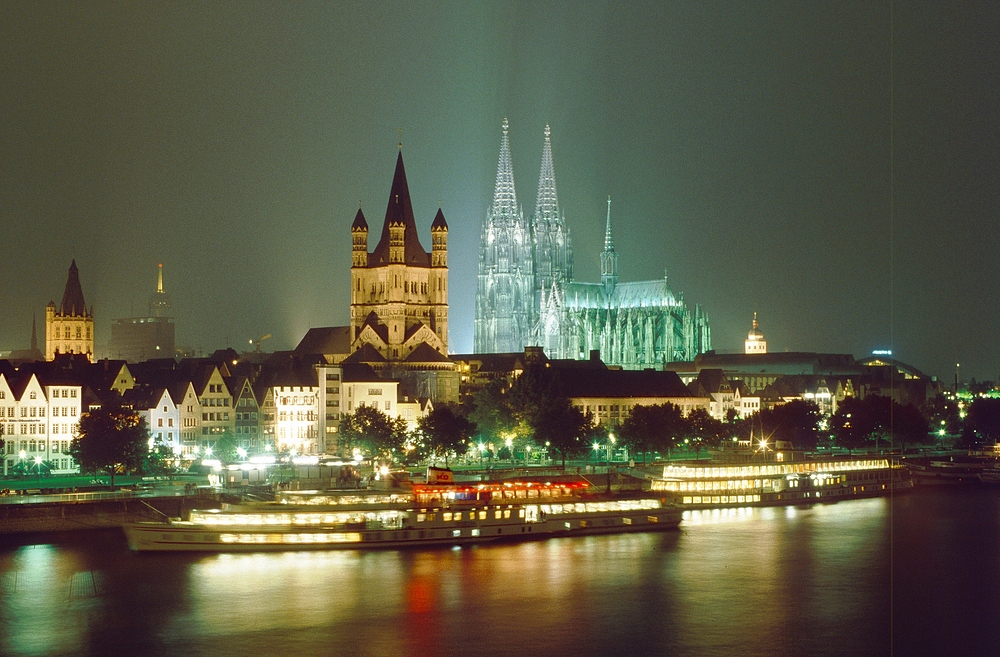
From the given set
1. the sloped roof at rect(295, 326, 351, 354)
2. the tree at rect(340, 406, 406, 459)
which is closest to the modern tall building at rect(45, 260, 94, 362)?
the sloped roof at rect(295, 326, 351, 354)

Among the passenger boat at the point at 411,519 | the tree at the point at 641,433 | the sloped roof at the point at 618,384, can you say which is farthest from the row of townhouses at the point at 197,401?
the passenger boat at the point at 411,519

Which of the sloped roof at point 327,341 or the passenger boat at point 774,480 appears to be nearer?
the passenger boat at point 774,480

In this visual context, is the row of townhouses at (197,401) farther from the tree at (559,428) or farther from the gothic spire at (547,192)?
the gothic spire at (547,192)

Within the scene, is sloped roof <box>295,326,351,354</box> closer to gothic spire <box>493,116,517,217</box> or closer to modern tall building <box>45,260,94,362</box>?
modern tall building <box>45,260,94,362</box>

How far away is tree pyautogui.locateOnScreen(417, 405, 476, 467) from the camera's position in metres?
94.4

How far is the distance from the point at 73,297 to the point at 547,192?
61.2 m

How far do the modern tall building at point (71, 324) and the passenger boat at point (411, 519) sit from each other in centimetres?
6567

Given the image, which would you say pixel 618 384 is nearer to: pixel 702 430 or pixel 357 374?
pixel 702 430

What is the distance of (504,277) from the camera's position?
6506 inches

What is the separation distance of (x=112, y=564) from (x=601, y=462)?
161ft

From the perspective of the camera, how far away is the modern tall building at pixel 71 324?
12900 centimetres

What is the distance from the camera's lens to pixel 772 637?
4650cm

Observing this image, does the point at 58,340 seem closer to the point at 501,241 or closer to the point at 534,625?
the point at 501,241

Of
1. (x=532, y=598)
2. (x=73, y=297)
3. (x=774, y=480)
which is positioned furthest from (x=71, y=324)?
(x=532, y=598)
